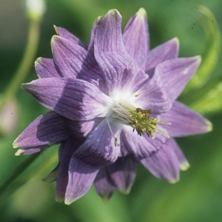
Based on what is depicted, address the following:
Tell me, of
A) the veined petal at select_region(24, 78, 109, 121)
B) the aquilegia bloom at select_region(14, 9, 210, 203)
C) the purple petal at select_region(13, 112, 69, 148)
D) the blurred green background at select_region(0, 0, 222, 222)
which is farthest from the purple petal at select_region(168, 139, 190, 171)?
the blurred green background at select_region(0, 0, 222, 222)

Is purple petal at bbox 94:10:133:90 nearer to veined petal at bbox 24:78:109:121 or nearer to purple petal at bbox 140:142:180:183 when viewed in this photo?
veined petal at bbox 24:78:109:121

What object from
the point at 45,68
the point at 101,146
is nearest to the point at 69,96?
the point at 45,68

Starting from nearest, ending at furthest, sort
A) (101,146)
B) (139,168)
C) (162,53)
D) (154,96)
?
(101,146) < (154,96) < (162,53) < (139,168)

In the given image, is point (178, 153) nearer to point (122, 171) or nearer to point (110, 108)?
point (122, 171)

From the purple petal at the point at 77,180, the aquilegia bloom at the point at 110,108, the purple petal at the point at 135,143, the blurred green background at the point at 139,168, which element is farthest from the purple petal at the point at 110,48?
the blurred green background at the point at 139,168

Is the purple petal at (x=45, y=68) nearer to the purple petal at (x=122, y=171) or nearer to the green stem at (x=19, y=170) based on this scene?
the green stem at (x=19, y=170)
